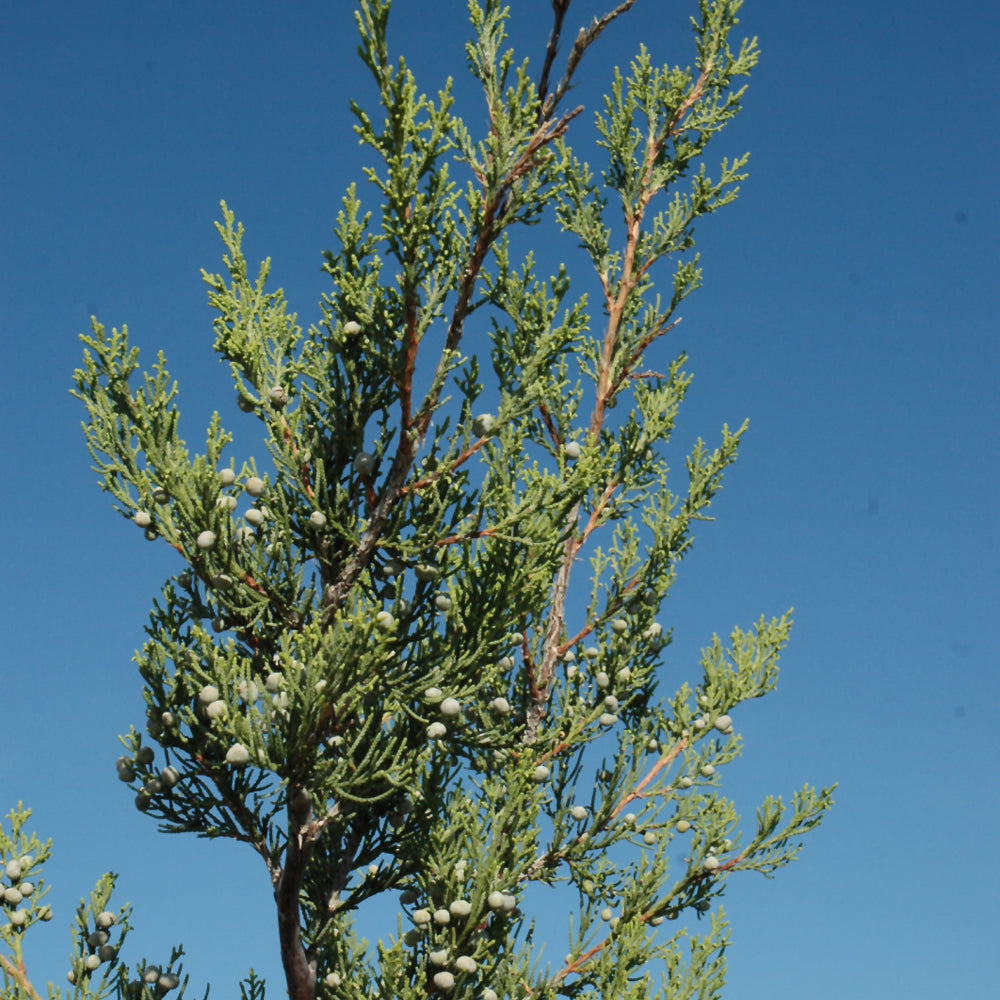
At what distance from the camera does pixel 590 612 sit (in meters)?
9.34

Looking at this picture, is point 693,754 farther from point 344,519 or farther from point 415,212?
point 415,212

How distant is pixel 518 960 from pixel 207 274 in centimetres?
545

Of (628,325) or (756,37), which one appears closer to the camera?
(628,325)

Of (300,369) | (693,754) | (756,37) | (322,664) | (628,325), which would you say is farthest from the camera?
(756,37)

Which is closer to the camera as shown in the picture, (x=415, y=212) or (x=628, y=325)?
(x=415, y=212)

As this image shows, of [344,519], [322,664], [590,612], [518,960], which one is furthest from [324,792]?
[590,612]

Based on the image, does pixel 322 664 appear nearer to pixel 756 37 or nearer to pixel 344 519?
pixel 344 519

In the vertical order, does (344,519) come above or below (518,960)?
above

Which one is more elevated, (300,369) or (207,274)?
(207,274)

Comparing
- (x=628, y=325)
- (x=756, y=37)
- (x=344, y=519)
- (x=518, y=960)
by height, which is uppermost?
(x=756, y=37)

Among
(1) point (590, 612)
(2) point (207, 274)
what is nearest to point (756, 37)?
(1) point (590, 612)

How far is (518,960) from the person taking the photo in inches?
321

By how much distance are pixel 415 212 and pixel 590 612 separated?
14.4 feet

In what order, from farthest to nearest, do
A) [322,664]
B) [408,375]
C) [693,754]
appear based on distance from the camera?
[693,754], [408,375], [322,664]
